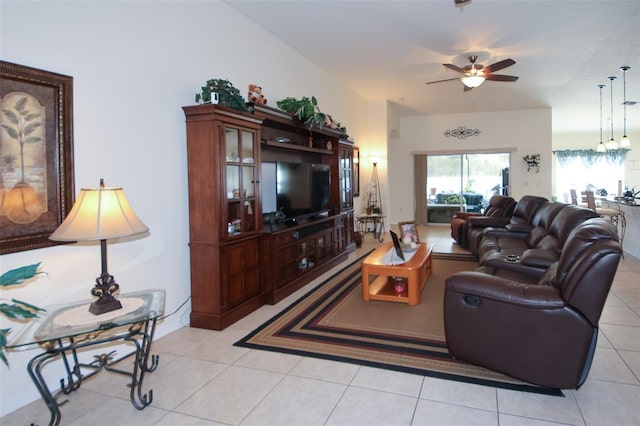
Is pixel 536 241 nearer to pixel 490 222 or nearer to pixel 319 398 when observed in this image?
pixel 490 222

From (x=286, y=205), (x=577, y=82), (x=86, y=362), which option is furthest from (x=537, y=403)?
(x=577, y=82)

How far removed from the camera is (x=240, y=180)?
12.4 ft

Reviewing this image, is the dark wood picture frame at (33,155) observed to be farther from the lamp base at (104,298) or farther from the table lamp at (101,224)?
the lamp base at (104,298)

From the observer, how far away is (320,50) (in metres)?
5.66

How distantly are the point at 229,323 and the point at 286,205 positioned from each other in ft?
5.51

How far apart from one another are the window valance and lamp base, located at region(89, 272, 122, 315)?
1509 cm

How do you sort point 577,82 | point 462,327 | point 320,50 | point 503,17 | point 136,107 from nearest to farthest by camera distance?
point 462,327 → point 136,107 → point 503,17 → point 320,50 → point 577,82

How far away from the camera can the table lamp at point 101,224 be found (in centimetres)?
214

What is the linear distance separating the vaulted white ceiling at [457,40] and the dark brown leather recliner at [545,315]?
2.99 meters

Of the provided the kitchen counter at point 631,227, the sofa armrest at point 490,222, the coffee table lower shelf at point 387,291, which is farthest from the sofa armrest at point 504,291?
the kitchen counter at point 631,227

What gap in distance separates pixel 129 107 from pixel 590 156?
1498cm

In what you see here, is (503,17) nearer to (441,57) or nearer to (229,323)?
(441,57)

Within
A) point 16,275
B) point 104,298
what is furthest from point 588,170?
point 16,275

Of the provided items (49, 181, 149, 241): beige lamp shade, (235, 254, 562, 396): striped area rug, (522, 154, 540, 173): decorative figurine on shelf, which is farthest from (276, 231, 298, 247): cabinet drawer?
(522, 154, 540, 173): decorative figurine on shelf
